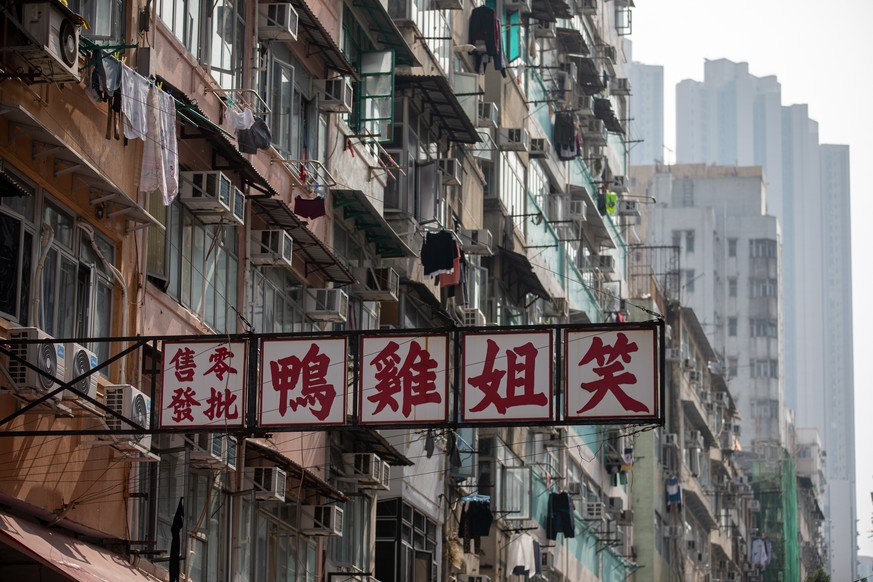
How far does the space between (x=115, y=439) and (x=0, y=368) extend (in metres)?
1.84

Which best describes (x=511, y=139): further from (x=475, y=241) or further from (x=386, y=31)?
(x=386, y=31)

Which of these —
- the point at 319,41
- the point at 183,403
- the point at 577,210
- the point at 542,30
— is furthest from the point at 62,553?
the point at 577,210

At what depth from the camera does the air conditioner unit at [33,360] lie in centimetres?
1466

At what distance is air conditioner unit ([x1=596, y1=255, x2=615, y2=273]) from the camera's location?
163 ft

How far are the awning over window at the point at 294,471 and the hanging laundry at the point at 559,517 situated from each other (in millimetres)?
14854

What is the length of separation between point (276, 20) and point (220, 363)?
7.36 metres

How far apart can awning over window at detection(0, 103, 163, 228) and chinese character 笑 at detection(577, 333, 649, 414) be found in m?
4.73

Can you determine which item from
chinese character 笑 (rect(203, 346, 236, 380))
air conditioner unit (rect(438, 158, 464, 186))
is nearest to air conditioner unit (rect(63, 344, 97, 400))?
chinese character 笑 (rect(203, 346, 236, 380))

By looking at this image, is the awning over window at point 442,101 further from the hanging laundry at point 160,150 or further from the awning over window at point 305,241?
the hanging laundry at point 160,150

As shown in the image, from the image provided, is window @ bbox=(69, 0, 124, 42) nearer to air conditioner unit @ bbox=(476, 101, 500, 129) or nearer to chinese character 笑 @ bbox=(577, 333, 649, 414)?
chinese character 笑 @ bbox=(577, 333, 649, 414)

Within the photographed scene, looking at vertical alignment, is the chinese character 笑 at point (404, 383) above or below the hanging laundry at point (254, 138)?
below

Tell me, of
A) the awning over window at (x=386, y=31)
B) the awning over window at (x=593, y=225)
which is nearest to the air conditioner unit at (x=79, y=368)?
the awning over window at (x=386, y=31)

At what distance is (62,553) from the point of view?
15.0m

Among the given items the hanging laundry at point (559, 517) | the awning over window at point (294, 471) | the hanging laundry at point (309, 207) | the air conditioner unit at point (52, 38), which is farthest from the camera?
the hanging laundry at point (559, 517)
